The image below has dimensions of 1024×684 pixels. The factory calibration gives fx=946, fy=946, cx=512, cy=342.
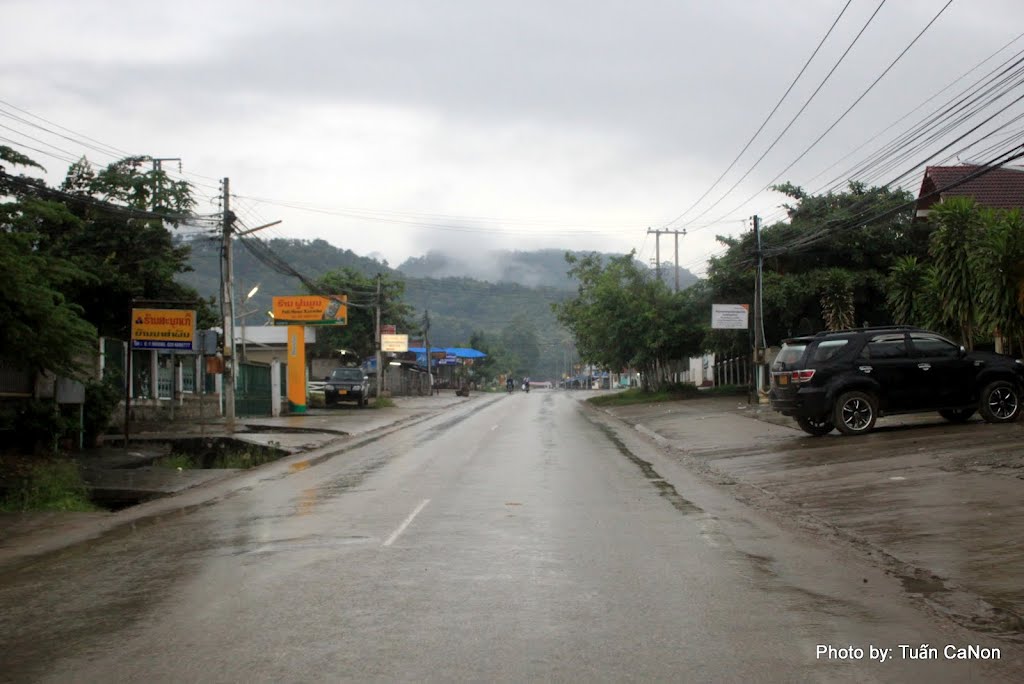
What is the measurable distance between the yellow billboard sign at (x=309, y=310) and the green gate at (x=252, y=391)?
30.2 ft

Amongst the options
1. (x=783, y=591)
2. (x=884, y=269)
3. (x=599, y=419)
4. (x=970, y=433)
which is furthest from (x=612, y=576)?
(x=884, y=269)

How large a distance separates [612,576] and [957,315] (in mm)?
18523

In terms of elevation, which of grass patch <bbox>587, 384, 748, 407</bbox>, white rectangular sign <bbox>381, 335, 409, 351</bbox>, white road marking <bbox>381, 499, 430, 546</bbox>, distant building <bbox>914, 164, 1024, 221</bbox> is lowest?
white road marking <bbox>381, 499, 430, 546</bbox>

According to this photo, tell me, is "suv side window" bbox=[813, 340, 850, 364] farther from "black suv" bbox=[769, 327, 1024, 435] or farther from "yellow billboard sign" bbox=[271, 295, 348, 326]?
"yellow billboard sign" bbox=[271, 295, 348, 326]

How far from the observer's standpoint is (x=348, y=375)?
46656mm

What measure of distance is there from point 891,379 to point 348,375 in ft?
106

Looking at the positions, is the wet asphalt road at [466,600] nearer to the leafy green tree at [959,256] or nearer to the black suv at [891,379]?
the black suv at [891,379]

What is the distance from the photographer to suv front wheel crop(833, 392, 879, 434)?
18406 mm

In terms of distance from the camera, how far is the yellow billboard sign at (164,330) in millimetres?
26062

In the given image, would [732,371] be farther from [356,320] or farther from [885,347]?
[885,347]

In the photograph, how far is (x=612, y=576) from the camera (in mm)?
7750

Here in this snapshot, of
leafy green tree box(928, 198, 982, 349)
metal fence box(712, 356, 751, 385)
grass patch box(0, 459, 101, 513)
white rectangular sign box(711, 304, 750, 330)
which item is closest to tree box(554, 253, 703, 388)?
metal fence box(712, 356, 751, 385)

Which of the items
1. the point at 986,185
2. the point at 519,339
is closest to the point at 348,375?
the point at 986,185

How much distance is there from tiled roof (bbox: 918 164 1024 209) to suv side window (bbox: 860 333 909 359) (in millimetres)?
18766
